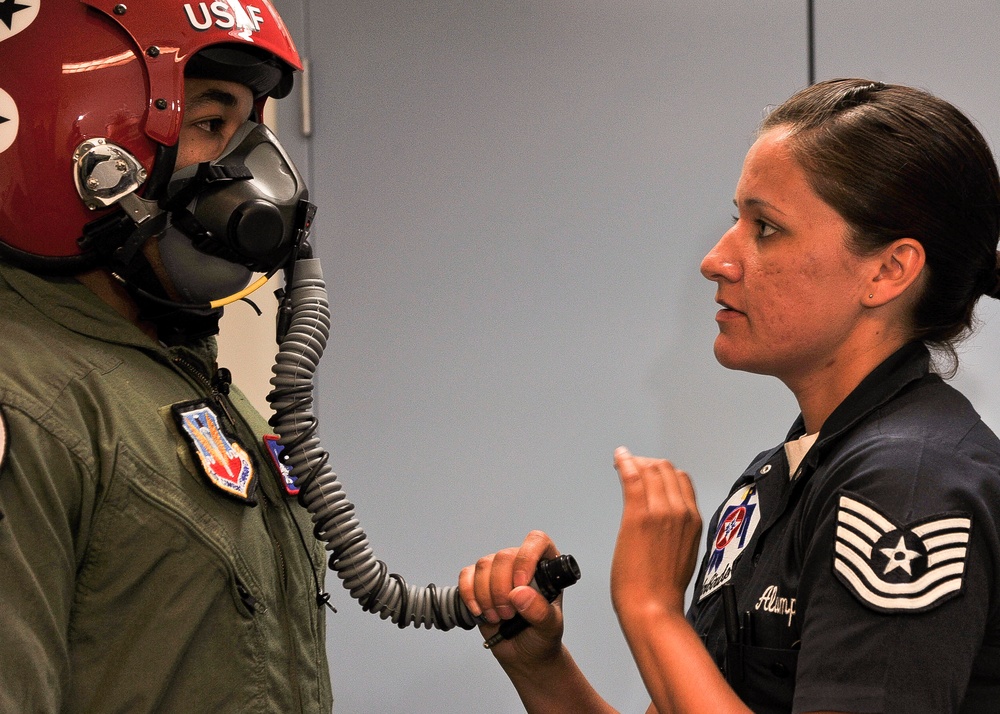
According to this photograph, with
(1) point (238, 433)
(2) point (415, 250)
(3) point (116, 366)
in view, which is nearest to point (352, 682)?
(2) point (415, 250)

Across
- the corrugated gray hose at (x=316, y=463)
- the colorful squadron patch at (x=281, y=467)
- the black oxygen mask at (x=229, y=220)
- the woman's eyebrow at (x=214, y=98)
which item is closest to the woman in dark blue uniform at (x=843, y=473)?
the corrugated gray hose at (x=316, y=463)

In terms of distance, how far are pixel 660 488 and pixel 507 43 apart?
1186 mm

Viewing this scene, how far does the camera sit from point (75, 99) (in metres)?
1.05

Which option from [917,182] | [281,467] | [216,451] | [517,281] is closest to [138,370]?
[216,451]

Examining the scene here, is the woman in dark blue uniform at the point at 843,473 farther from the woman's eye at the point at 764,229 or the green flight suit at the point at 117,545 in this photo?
the green flight suit at the point at 117,545

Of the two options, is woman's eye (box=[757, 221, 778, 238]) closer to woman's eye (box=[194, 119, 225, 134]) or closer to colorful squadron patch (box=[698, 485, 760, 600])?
colorful squadron patch (box=[698, 485, 760, 600])

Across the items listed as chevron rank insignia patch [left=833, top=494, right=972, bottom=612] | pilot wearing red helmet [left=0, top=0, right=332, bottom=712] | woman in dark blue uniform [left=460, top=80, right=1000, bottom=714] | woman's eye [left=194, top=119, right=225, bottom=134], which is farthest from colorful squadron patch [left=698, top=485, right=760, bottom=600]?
woman's eye [left=194, top=119, right=225, bottom=134]

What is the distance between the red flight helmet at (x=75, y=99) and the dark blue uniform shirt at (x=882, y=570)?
2.69 ft

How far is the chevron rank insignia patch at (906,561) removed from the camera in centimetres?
94

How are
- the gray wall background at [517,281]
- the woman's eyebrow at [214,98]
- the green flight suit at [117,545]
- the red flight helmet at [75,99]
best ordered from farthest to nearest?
the gray wall background at [517,281] → the woman's eyebrow at [214,98] → the red flight helmet at [75,99] → the green flight suit at [117,545]

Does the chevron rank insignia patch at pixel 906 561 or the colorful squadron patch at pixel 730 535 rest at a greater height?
the chevron rank insignia patch at pixel 906 561

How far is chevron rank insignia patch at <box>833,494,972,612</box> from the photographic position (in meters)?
0.94

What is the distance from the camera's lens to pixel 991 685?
101 cm

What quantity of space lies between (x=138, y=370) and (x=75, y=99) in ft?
0.97
